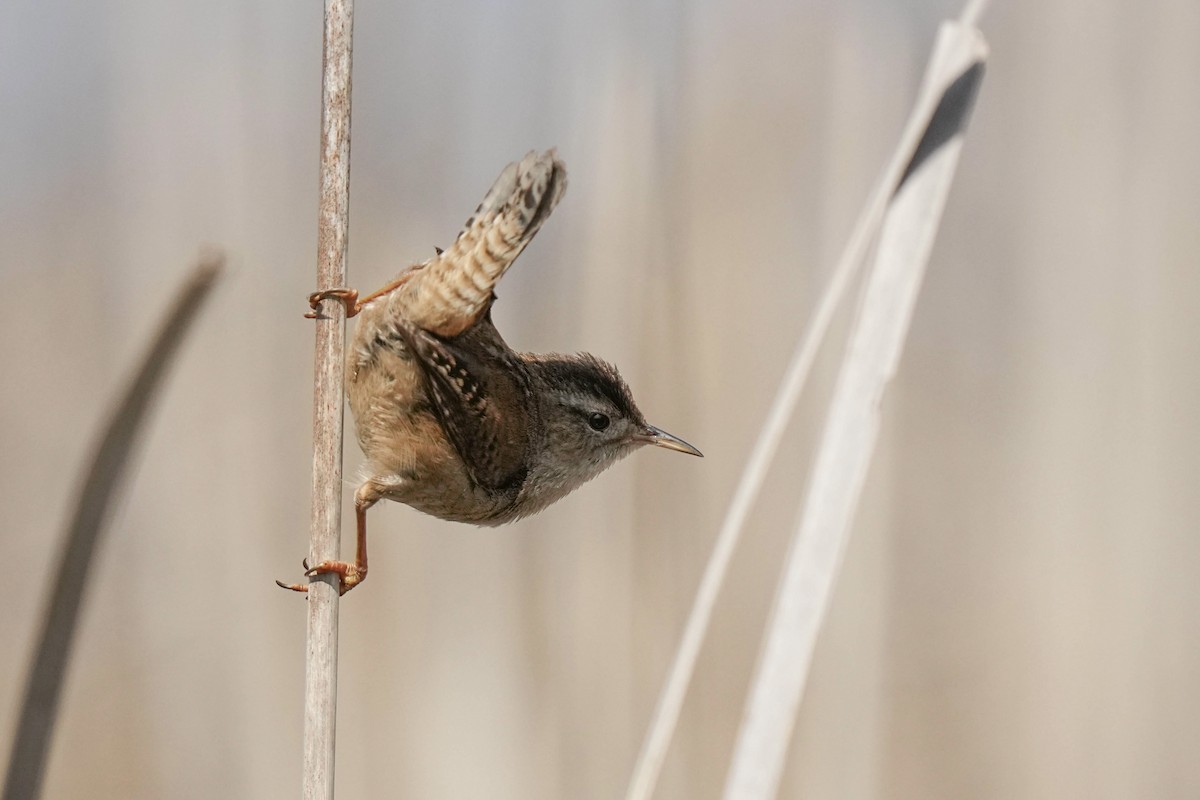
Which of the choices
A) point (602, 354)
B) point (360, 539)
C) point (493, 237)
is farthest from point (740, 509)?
point (602, 354)

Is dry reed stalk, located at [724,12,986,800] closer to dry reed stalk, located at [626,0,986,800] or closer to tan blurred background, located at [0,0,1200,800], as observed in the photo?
dry reed stalk, located at [626,0,986,800]

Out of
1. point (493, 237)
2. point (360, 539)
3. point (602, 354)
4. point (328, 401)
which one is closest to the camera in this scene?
point (328, 401)

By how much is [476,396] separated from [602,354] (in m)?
0.56

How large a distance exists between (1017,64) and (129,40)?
1.99 metres

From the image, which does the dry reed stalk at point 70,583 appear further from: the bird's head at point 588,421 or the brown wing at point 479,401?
the bird's head at point 588,421

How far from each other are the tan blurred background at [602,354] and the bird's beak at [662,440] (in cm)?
14

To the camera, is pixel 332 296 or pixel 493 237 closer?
pixel 332 296

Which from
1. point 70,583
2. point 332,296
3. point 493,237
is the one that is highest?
point 493,237

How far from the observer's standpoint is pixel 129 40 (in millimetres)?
2180

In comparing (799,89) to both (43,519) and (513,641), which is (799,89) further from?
(43,519)

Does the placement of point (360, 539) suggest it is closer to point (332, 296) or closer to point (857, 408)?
point (332, 296)

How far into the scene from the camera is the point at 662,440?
2211mm

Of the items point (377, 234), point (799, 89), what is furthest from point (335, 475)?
point (799, 89)

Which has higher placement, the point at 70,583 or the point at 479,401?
the point at 479,401
